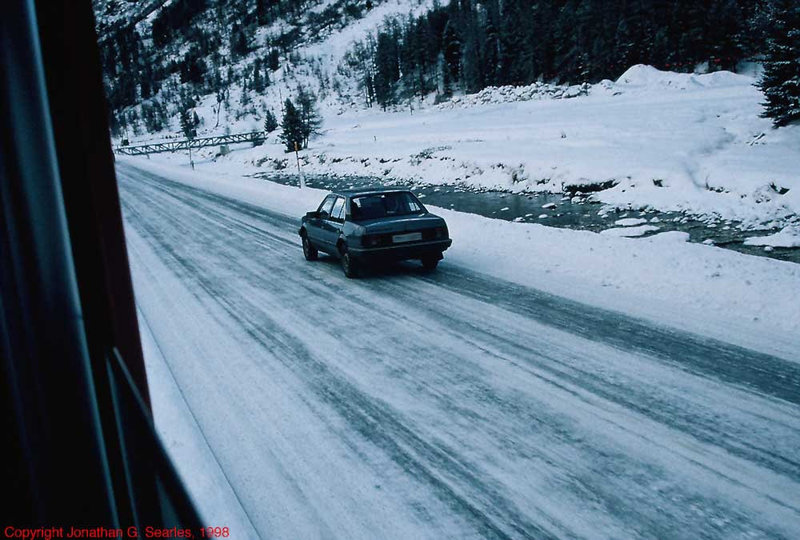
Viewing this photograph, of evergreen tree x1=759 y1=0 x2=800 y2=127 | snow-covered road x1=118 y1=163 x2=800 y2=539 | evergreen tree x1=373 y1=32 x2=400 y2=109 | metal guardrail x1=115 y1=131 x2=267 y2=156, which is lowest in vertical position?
snow-covered road x1=118 y1=163 x2=800 y2=539

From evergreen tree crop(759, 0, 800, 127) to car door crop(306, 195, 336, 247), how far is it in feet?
64.5

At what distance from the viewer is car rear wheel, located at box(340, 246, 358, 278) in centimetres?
905

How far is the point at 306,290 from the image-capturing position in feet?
27.9

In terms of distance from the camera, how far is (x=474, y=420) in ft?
13.7

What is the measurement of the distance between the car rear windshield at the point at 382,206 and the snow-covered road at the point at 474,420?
2.07 m

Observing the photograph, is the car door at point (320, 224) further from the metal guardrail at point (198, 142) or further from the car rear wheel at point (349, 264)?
the metal guardrail at point (198, 142)

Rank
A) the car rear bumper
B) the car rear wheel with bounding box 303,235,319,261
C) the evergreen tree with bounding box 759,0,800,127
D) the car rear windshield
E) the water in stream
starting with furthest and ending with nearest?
the evergreen tree with bounding box 759,0,800,127, the water in stream, the car rear wheel with bounding box 303,235,319,261, the car rear windshield, the car rear bumper

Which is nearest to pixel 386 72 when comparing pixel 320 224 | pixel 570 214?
pixel 570 214

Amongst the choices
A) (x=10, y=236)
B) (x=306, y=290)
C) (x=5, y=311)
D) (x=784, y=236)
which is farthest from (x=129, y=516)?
(x=784, y=236)

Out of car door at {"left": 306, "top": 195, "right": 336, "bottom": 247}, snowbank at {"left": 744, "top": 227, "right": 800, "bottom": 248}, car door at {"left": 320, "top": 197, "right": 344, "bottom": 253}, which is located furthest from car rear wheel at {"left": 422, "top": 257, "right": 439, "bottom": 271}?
snowbank at {"left": 744, "top": 227, "right": 800, "bottom": 248}

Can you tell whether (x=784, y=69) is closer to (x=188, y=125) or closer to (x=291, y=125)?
(x=291, y=125)

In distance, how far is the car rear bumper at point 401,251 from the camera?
8.67 m

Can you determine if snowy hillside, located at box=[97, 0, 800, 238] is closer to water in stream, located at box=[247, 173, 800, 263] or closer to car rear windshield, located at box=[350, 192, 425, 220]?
water in stream, located at box=[247, 173, 800, 263]

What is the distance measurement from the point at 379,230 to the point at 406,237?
1.52ft
